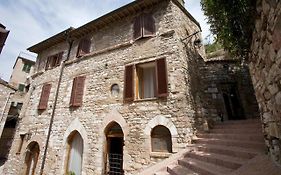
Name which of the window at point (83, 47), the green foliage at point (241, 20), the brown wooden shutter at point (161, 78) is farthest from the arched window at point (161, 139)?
the window at point (83, 47)

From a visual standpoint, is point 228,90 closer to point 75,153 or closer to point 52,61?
point 75,153

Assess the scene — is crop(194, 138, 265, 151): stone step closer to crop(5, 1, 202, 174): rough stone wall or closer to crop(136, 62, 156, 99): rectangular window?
crop(5, 1, 202, 174): rough stone wall

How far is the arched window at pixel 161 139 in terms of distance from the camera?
19.9ft

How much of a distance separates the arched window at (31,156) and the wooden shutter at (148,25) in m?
9.34

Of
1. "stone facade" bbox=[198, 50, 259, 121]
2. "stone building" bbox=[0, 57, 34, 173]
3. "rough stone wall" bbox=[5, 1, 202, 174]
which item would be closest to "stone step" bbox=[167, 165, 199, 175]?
"rough stone wall" bbox=[5, 1, 202, 174]

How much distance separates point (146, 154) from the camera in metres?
6.15

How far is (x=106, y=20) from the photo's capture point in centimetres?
906

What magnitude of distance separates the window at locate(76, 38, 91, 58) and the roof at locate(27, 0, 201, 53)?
0.53m

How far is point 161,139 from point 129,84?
2745 millimetres

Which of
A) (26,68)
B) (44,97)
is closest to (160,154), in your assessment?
(44,97)

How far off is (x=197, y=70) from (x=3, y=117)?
1614 cm

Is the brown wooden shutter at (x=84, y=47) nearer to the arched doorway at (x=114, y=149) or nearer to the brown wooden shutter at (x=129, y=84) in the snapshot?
the brown wooden shutter at (x=129, y=84)

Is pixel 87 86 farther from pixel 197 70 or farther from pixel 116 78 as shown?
pixel 197 70

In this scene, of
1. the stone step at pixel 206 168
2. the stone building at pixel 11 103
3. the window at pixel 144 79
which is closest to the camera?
the stone step at pixel 206 168
